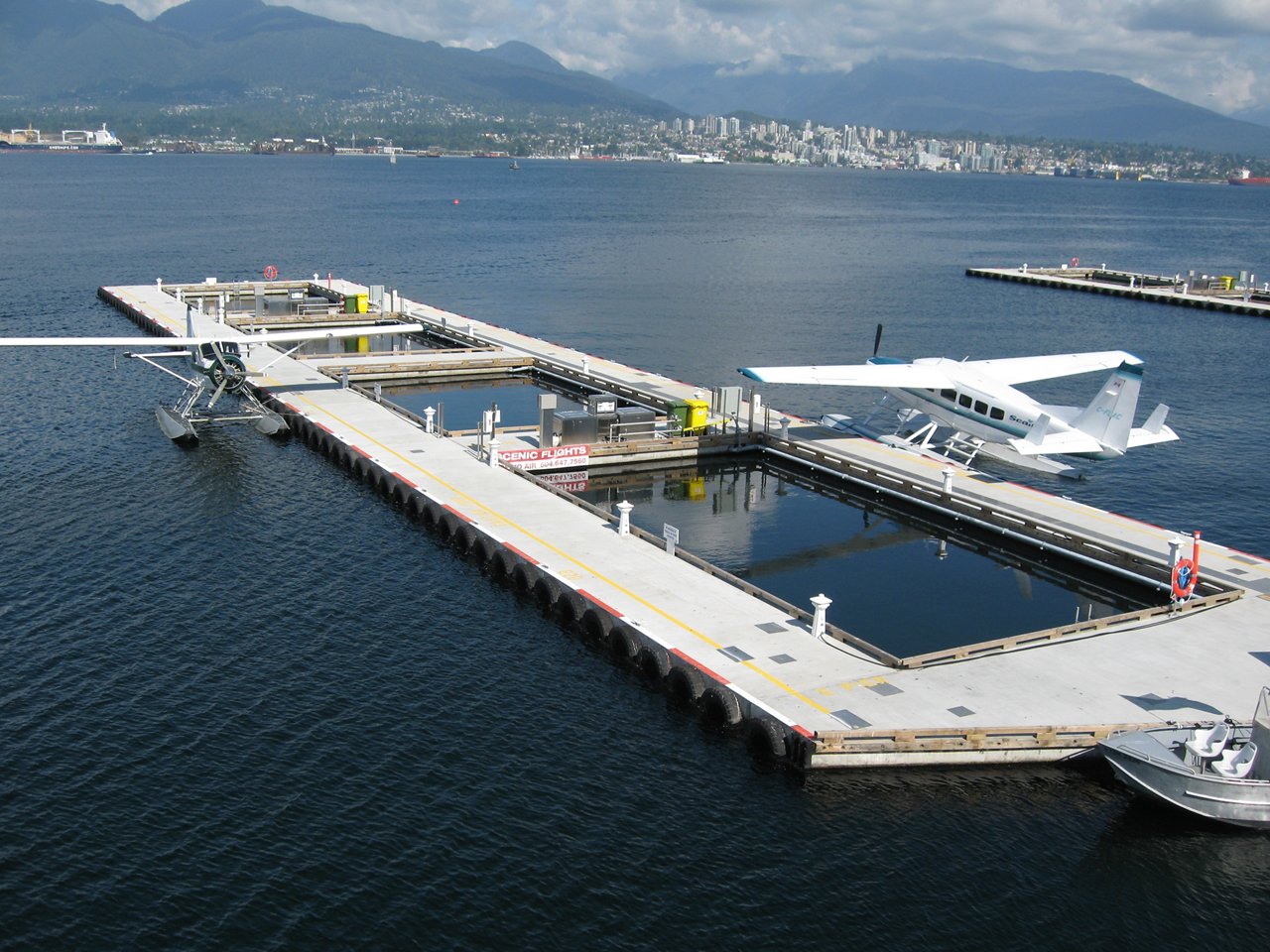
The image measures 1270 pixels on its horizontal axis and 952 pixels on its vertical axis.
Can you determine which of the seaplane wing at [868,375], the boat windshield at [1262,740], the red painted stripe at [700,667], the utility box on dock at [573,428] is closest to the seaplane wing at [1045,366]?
the seaplane wing at [868,375]

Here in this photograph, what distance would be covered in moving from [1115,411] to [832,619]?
17.7 m

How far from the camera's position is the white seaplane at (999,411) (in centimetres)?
4594

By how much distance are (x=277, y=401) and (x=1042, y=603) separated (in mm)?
36273

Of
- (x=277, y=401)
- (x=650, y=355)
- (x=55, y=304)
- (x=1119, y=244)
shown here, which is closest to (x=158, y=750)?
(x=277, y=401)

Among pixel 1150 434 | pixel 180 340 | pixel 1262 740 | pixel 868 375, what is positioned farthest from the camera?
pixel 180 340

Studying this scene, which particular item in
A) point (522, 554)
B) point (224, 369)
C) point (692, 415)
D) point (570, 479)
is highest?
point (224, 369)

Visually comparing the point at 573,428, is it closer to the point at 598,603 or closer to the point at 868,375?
the point at 868,375

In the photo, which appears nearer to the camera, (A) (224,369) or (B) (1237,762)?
(B) (1237,762)

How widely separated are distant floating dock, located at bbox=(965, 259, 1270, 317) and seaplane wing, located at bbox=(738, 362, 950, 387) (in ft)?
214

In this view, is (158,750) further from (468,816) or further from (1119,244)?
(1119,244)

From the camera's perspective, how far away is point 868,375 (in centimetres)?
5050

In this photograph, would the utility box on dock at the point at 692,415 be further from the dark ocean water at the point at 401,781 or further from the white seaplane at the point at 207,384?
the white seaplane at the point at 207,384

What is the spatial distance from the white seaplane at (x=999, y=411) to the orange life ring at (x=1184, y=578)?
12.1 meters

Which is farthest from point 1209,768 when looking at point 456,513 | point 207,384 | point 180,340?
point 180,340
